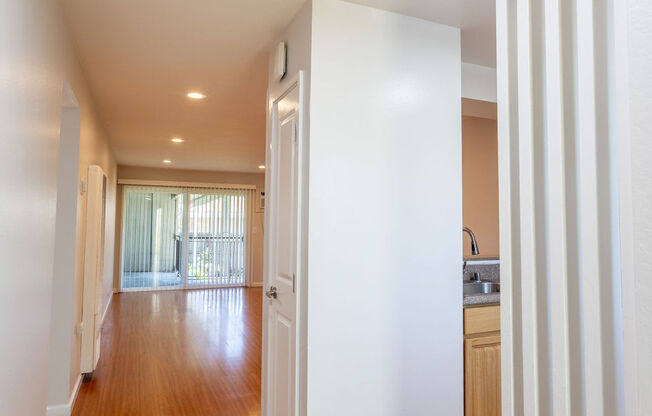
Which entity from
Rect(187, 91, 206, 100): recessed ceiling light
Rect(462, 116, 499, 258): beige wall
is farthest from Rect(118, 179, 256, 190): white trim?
Rect(462, 116, 499, 258): beige wall

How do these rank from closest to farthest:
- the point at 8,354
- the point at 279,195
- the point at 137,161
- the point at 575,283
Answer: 1. the point at 575,283
2. the point at 8,354
3. the point at 279,195
4. the point at 137,161

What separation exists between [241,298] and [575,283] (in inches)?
295

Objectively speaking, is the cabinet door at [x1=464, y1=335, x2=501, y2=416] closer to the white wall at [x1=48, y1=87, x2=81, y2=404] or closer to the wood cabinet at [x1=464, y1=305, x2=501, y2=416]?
the wood cabinet at [x1=464, y1=305, x2=501, y2=416]

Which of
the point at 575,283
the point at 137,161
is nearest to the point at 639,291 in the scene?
the point at 575,283

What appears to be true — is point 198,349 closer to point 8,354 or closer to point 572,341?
point 8,354

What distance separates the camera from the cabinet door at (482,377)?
2381 millimetres

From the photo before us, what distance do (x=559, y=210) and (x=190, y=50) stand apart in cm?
262

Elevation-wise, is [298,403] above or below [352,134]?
below

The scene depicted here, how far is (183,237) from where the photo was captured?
29.5 ft

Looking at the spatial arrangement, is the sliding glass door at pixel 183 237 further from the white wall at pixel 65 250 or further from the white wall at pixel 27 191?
the white wall at pixel 27 191

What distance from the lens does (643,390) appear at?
667 mm

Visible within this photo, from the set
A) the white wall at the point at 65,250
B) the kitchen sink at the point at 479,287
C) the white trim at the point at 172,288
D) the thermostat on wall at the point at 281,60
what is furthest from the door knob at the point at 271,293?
the white trim at the point at 172,288

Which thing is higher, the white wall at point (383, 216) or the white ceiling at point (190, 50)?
the white ceiling at point (190, 50)

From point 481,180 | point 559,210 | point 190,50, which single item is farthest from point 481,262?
point 190,50
